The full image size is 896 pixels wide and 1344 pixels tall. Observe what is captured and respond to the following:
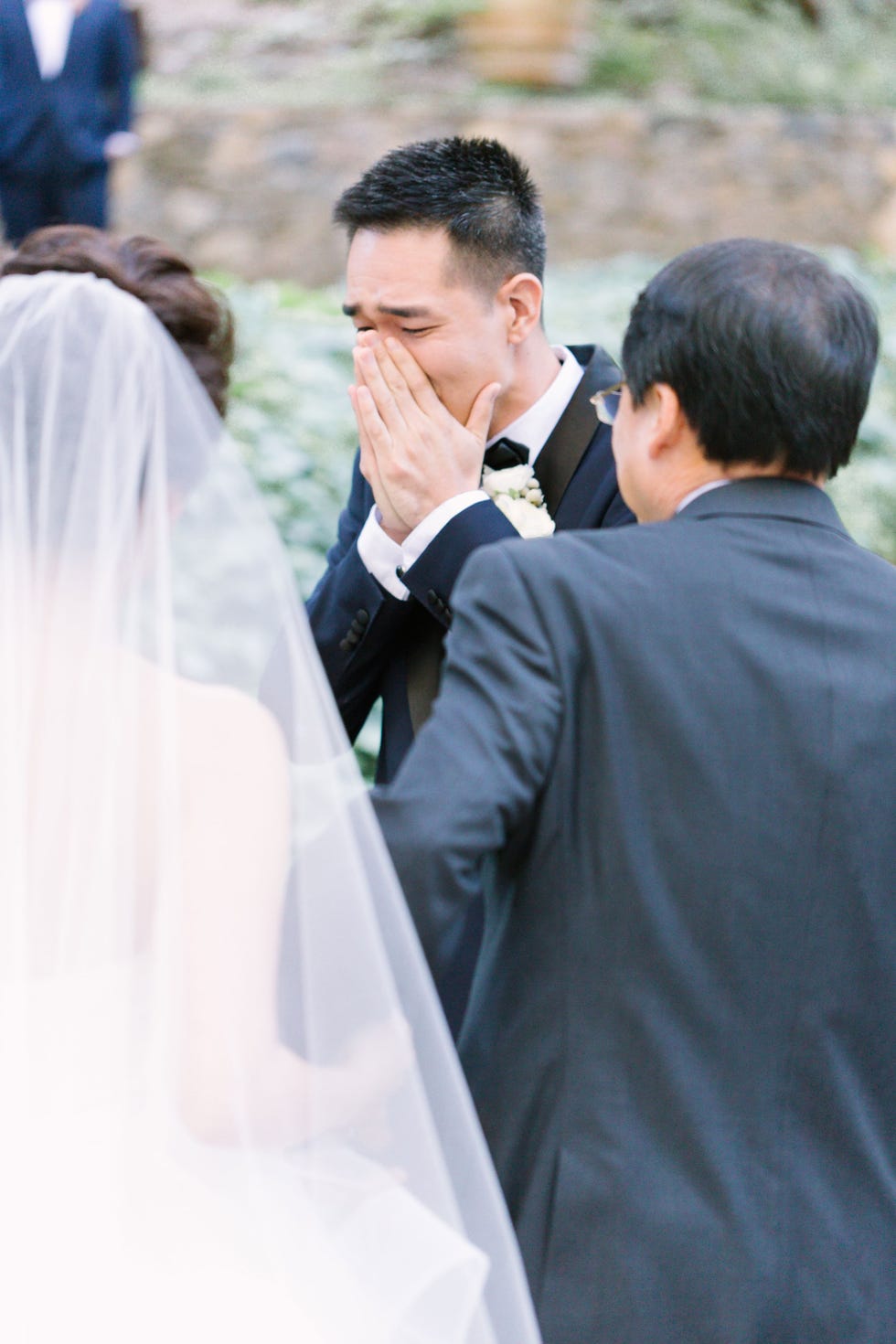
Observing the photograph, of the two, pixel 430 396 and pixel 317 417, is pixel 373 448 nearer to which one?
pixel 430 396

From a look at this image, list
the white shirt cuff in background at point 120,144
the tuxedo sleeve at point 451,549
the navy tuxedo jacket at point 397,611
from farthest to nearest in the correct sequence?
the white shirt cuff in background at point 120,144 → the navy tuxedo jacket at point 397,611 → the tuxedo sleeve at point 451,549

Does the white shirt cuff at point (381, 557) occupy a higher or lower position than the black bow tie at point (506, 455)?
lower

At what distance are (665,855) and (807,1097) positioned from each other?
337 mm

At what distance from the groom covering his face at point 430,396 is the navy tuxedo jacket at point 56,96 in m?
5.72

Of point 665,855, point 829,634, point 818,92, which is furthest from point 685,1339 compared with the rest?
point 818,92

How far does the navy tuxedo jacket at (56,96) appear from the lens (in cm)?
765

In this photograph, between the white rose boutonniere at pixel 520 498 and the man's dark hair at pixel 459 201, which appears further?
the man's dark hair at pixel 459 201

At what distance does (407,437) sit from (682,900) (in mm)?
917

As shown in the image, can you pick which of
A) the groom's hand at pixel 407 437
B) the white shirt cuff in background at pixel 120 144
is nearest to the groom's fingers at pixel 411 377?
the groom's hand at pixel 407 437

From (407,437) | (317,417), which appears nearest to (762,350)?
(407,437)

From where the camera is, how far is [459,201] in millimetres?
2568

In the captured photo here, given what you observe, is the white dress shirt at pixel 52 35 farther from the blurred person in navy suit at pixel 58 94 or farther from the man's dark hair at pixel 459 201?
the man's dark hair at pixel 459 201

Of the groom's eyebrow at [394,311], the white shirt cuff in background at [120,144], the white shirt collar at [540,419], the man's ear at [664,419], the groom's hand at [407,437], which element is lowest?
the white shirt cuff in background at [120,144]

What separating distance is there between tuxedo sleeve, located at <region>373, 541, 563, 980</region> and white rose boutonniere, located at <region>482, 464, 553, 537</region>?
2.17ft
